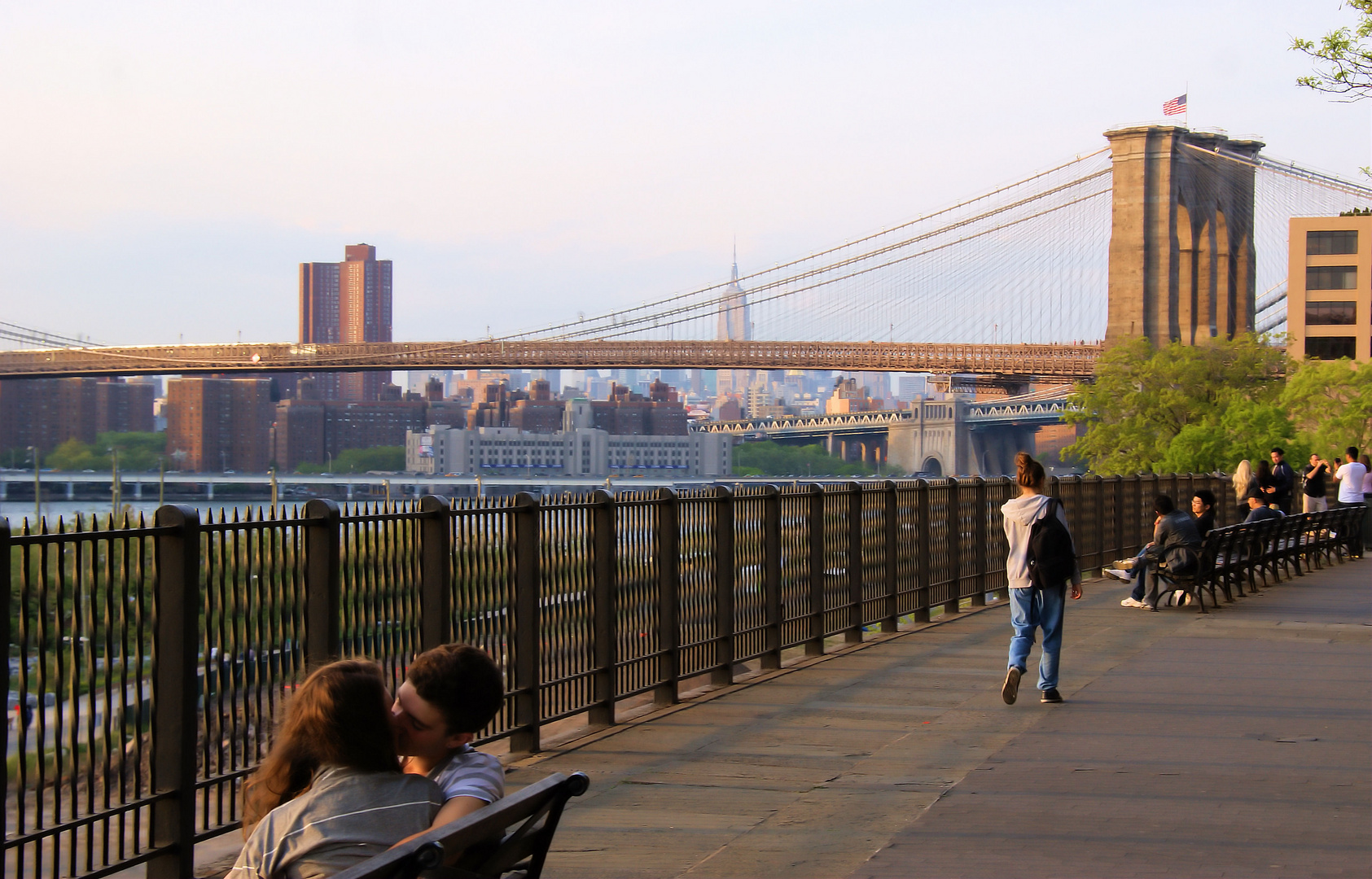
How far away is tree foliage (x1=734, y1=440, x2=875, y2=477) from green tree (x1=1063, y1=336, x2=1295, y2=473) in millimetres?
13500

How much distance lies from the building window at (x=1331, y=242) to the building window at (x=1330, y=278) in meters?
1.03

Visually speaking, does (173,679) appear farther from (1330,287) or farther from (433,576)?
(1330,287)

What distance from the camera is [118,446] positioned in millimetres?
83938

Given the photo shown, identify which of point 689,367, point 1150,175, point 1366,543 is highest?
point 1150,175

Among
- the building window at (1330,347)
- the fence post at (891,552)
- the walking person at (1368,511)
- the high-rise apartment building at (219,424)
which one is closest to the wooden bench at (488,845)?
the fence post at (891,552)

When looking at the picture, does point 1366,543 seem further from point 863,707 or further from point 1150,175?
point 1150,175

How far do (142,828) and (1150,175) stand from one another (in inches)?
2872

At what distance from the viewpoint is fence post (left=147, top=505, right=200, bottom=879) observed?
485cm

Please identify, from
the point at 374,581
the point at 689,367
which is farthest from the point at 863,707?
the point at 689,367

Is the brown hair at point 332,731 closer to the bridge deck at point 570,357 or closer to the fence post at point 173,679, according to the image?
the fence post at point 173,679

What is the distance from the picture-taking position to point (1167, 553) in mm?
14188

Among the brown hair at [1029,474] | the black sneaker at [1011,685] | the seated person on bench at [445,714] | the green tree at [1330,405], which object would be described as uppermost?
the green tree at [1330,405]

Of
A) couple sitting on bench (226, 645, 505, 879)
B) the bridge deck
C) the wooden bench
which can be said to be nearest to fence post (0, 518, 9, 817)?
couple sitting on bench (226, 645, 505, 879)

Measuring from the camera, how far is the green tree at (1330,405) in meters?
60.2
